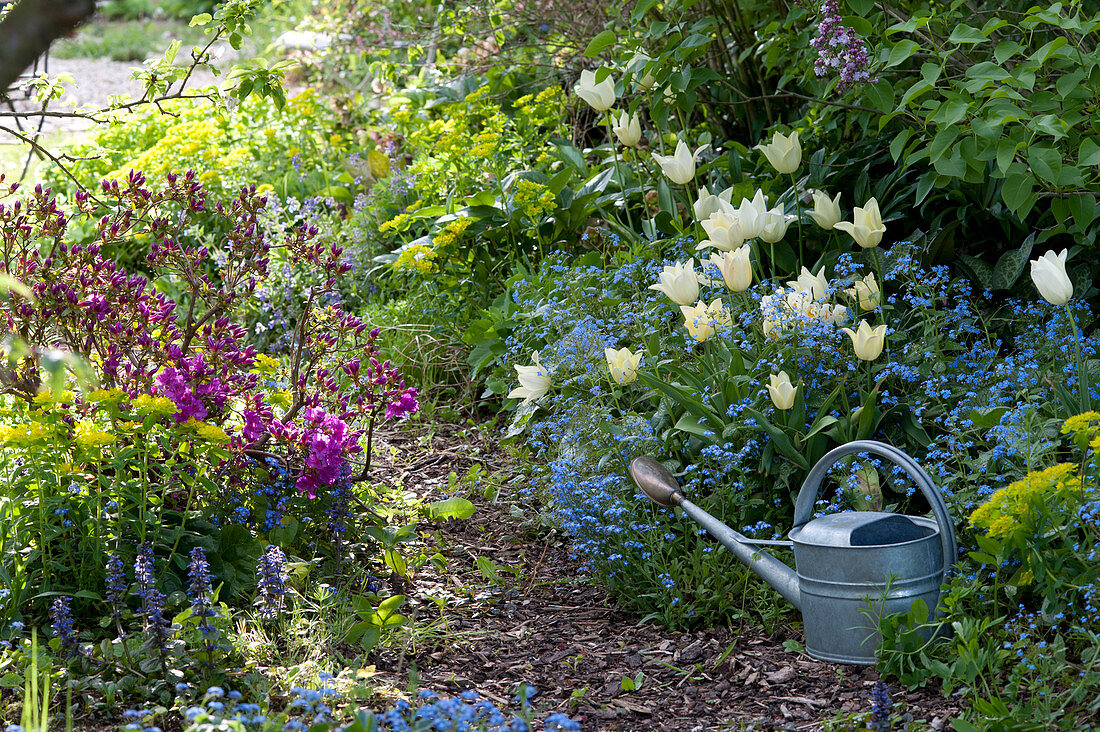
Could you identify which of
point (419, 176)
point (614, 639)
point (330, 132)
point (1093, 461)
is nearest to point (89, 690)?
point (614, 639)

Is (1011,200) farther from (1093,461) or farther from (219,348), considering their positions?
(219,348)

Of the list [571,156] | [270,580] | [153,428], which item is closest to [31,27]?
[270,580]

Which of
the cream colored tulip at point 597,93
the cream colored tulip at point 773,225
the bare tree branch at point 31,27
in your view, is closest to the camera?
the bare tree branch at point 31,27

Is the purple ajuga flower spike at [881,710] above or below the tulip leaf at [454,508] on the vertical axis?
below

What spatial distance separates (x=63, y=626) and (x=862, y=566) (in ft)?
5.55

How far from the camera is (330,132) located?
19.9 feet

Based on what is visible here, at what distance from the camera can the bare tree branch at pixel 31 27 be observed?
1142 mm

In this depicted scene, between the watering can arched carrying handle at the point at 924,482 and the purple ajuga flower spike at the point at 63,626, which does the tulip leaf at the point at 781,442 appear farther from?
the purple ajuga flower spike at the point at 63,626

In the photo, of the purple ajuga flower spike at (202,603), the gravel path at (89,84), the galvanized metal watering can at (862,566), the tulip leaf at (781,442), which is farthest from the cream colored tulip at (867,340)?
the gravel path at (89,84)

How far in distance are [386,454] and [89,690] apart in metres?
1.66

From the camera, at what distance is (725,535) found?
2.33 metres

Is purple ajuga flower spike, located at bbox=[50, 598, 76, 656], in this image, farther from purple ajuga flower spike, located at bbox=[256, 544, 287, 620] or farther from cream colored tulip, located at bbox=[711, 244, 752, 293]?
cream colored tulip, located at bbox=[711, 244, 752, 293]

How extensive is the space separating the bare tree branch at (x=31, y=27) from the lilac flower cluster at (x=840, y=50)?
2283 millimetres

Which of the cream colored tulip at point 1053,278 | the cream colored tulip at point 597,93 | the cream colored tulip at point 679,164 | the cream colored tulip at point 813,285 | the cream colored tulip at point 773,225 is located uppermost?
the cream colored tulip at point 597,93
